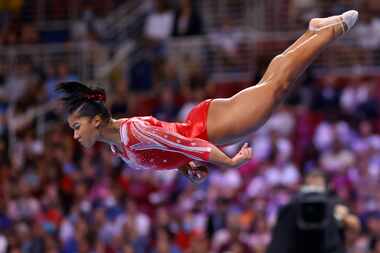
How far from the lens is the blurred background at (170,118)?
11.9 metres

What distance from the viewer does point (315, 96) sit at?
42.9ft

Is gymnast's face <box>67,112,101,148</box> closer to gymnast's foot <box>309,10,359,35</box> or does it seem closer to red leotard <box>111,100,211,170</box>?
red leotard <box>111,100,211,170</box>

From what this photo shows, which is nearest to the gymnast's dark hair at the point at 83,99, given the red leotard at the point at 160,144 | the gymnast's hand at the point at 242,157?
the red leotard at the point at 160,144

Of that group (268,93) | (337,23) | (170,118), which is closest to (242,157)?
(268,93)

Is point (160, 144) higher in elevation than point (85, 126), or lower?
lower

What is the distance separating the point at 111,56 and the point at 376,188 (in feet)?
19.1

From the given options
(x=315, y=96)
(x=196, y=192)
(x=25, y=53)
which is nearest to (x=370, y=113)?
(x=315, y=96)

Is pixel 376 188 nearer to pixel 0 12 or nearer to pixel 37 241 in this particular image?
pixel 37 241

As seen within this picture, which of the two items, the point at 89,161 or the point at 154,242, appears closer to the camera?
the point at 154,242

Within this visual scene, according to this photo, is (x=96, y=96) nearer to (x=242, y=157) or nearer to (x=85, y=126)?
(x=85, y=126)

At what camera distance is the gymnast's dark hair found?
698 cm

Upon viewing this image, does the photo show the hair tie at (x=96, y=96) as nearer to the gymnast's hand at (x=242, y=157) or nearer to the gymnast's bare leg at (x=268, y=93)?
the gymnast's bare leg at (x=268, y=93)

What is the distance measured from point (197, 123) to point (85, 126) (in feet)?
2.84

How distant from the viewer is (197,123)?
739cm
